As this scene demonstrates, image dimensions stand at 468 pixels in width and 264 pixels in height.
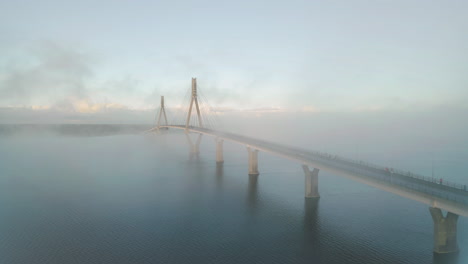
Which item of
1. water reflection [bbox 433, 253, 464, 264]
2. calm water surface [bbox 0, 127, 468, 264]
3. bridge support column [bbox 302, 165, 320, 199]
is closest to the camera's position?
water reflection [bbox 433, 253, 464, 264]

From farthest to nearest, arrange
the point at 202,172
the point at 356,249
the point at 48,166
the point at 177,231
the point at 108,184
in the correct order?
the point at 48,166 < the point at 202,172 < the point at 108,184 < the point at 177,231 < the point at 356,249

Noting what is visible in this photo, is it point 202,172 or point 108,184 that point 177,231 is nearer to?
point 108,184

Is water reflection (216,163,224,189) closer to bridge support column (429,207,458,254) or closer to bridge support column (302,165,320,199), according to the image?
bridge support column (302,165,320,199)

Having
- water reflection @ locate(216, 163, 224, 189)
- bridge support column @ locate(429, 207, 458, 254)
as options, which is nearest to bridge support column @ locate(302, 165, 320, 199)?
water reflection @ locate(216, 163, 224, 189)

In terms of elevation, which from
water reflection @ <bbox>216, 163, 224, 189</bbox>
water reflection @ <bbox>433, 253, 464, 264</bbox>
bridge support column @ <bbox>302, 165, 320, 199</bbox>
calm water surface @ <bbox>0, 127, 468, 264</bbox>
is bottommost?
water reflection @ <bbox>216, 163, 224, 189</bbox>

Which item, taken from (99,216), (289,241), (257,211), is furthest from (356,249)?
(99,216)

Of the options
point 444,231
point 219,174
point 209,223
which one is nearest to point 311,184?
point 209,223
